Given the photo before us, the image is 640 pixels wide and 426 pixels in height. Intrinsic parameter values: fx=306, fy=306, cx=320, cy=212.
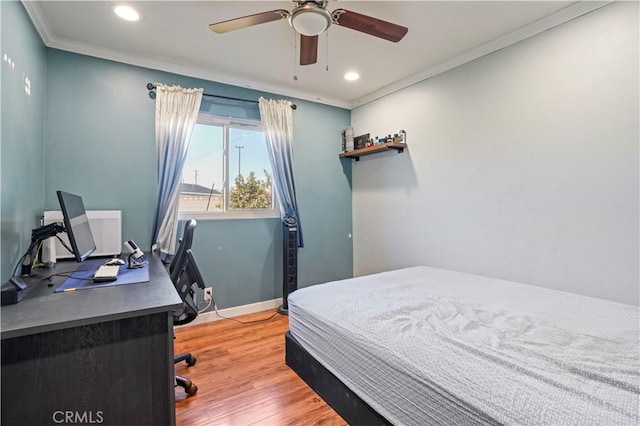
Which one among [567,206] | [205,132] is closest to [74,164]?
[205,132]

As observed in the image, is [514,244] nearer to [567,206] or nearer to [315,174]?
[567,206]

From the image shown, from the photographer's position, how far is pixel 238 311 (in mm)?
3363

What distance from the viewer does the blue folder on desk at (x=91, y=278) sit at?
1.53 meters

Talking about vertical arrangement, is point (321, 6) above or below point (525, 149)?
above

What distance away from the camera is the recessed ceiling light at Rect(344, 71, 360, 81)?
323 cm

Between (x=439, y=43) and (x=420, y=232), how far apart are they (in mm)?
1803

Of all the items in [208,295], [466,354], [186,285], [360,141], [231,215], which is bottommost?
[208,295]

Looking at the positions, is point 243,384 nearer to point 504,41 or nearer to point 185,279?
point 185,279

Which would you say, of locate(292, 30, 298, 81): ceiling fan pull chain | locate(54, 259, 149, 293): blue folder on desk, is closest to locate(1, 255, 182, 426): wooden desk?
locate(54, 259, 149, 293): blue folder on desk

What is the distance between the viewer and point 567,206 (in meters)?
2.23

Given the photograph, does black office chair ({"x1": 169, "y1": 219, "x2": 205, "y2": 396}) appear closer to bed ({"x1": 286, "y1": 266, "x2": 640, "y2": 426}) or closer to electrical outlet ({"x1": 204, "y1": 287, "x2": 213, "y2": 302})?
bed ({"x1": 286, "y1": 266, "x2": 640, "y2": 426})

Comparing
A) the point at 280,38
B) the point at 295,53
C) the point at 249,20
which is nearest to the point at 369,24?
the point at 249,20

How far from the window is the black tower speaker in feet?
0.95

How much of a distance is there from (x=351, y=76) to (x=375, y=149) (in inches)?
32.6
